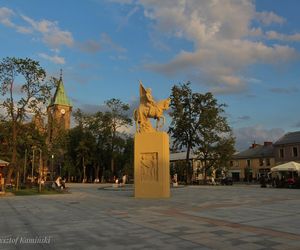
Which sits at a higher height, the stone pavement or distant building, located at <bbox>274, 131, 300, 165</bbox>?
distant building, located at <bbox>274, 131, 300, 165</bbox>

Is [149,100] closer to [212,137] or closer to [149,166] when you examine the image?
[149,166]

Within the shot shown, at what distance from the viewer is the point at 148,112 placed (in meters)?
25.9

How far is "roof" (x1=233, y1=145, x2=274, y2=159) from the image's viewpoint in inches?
3221

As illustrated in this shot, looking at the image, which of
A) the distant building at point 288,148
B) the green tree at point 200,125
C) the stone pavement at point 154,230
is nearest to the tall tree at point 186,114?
the green tree at point 200,125

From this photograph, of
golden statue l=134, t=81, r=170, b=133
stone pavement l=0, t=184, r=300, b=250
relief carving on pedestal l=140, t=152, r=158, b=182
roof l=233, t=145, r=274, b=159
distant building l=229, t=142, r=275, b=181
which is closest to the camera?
stone pavement l=0, t=184, r=300, b=250

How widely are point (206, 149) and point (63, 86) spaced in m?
71.2

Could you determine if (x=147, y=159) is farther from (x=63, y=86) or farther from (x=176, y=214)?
(x=63, y=86)

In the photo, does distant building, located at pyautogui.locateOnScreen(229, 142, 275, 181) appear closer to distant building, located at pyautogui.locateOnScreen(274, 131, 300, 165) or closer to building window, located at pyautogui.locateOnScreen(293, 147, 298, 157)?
distant building, located at pyautogui.locateOnScreen(274, 131, 300, 165)

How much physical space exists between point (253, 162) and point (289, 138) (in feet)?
53.0

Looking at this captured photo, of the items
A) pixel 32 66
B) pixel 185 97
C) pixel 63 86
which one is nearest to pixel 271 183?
pixel 185 97

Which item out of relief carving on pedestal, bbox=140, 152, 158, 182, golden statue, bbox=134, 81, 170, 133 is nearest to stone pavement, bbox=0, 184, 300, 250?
relief carving on pedestal, bbox=140, 152, 158, 182

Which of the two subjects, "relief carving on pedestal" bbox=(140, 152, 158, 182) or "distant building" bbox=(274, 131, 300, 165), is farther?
"distant building" bbox=(274, 131, 300, 165)

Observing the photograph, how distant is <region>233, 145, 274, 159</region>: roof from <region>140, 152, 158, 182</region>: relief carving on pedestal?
61.1 meters

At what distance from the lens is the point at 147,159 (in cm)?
2472
